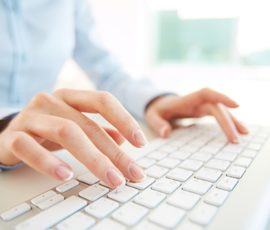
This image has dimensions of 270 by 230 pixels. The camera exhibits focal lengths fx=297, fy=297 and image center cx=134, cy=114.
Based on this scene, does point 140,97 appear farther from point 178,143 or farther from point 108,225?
point 108,225

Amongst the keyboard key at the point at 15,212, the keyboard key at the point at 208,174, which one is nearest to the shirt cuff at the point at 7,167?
the keyboard key at the point at 15,212

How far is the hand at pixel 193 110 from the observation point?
1.63 feet

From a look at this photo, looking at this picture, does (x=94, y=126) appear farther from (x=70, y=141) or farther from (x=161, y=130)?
(x=161, y=130)

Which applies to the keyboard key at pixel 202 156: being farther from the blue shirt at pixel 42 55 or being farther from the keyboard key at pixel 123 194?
the blue shirt at pixel 42 55

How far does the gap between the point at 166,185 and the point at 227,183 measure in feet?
0.20

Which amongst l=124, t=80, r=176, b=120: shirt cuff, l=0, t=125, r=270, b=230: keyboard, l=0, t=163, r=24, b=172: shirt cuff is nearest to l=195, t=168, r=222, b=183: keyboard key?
l=0, t=125, r=270, b=230: keyboard

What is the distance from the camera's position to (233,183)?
0.97ft

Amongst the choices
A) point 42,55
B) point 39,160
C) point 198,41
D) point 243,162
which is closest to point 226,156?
point 243,162

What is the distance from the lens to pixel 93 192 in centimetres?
28

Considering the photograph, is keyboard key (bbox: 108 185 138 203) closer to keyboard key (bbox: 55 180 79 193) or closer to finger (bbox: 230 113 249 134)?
keyboard key (bbox: 55 180 79 193)

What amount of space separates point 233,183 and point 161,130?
22 cm

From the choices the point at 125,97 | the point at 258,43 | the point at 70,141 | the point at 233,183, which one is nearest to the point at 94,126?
the point at 70,141

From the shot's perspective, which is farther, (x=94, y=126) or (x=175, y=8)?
(x=175, y=8)

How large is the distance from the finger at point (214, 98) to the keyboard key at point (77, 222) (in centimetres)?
37
